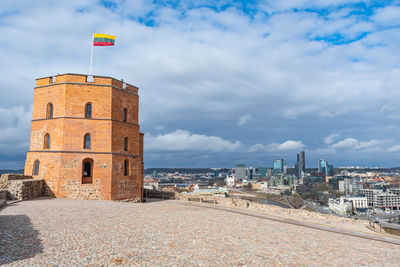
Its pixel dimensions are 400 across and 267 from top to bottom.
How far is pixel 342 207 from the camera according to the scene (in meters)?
105

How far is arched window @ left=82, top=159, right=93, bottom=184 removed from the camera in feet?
70.3

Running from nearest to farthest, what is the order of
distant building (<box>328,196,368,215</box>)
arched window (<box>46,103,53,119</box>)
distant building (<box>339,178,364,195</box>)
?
arched window (<box>46,103,53,119</box>) < distant building (<box>328,196,368,215</box>) < distant building (<box>339,178,364,195</box>)

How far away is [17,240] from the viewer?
27.8 ft

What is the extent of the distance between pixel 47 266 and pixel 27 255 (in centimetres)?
107

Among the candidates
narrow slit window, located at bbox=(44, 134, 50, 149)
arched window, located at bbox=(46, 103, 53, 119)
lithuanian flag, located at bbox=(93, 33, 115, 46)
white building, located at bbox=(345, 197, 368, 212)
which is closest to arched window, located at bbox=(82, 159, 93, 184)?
narrow slit window, located at bbox=(44, 134, 50, 149)

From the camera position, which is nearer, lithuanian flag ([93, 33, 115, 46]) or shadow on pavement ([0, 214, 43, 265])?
shadow on pavement ([0, 214, 43, 265])

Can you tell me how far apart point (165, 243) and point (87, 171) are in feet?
49.4

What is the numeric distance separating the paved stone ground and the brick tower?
737 centimetres

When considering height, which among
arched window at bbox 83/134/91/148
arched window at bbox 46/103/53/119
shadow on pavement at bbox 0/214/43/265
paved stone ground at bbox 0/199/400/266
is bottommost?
paved stone ground at bbox 0/199/400/266

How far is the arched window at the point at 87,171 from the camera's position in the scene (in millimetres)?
21427

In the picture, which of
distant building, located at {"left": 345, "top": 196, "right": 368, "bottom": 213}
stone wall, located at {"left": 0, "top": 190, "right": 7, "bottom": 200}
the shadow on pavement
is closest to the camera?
the shadow on pavement

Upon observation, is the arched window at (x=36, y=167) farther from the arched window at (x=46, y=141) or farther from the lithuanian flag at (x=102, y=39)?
the lithuanian flag at (x=102, y=39)

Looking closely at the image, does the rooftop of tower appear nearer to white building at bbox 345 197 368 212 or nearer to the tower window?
the tower window

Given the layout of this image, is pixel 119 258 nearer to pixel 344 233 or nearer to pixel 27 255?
pixel 27 255
